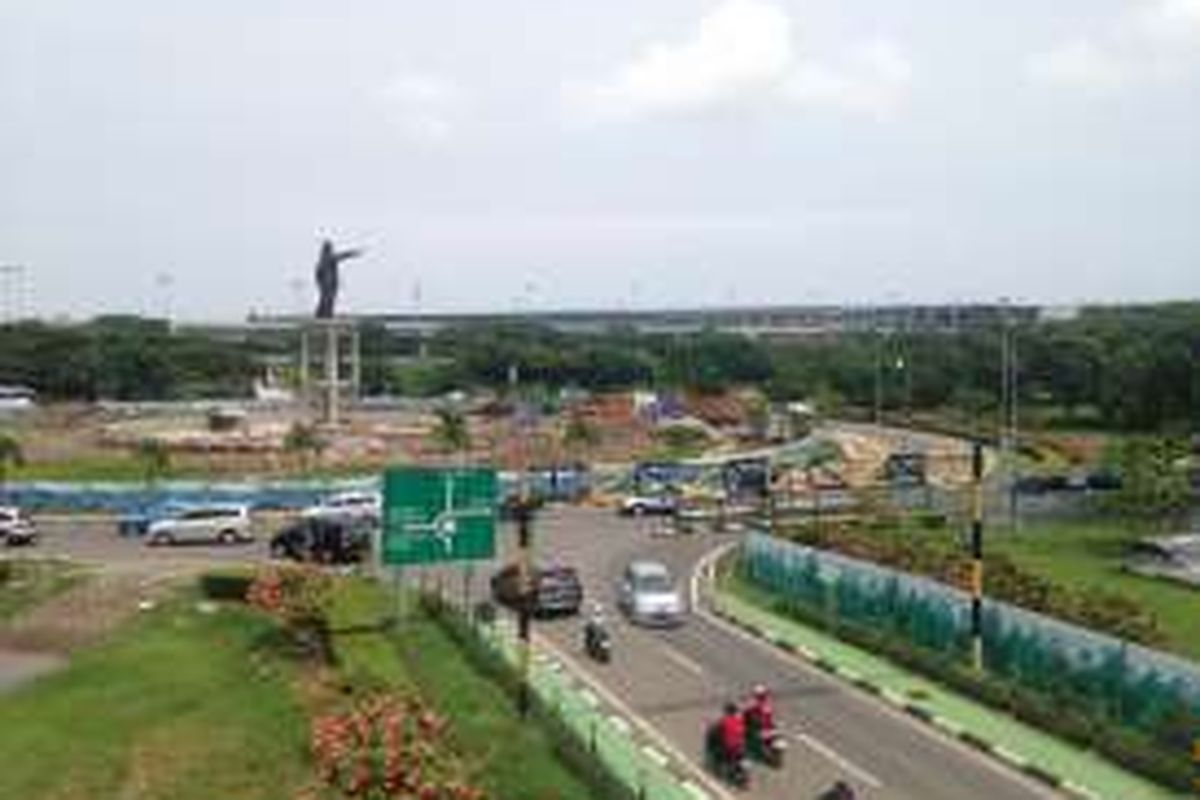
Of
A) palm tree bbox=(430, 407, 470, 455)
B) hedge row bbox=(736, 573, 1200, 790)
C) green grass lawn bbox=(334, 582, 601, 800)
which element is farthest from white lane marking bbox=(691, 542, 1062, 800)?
palm tree bbox=(430, 407, 470, 455)

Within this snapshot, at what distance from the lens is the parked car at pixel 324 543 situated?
66.8 metres

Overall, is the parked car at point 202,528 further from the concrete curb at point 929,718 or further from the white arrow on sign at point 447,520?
the white arrow on sign at point 447,520

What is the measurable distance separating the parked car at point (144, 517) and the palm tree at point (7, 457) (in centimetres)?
1051

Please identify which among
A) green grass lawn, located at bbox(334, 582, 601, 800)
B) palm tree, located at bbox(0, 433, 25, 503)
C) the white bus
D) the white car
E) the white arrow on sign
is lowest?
green grass lawn, located at bbox(334, 582, 601, 800)

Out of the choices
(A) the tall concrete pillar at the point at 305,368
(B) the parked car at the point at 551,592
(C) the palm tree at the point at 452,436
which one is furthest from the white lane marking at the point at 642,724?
(A) the tall concrete pillar at the point at 305,368

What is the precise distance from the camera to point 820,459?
10981 cm

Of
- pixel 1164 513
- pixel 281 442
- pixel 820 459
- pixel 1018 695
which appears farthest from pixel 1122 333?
pixel 1018 695

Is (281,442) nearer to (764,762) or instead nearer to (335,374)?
(335,374)

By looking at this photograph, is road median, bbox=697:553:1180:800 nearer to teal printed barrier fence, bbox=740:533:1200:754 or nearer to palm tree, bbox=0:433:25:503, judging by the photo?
teal printed barrier fence, bbox=740:533:1200:754

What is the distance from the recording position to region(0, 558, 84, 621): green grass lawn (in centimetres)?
5916

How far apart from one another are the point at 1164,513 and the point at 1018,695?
3521 centimetres

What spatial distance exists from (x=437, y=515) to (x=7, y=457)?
184ft

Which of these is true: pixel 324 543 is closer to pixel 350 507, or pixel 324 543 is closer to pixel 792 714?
pixel 350 507

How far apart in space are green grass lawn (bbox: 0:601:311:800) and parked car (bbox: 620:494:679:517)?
35.8 m
